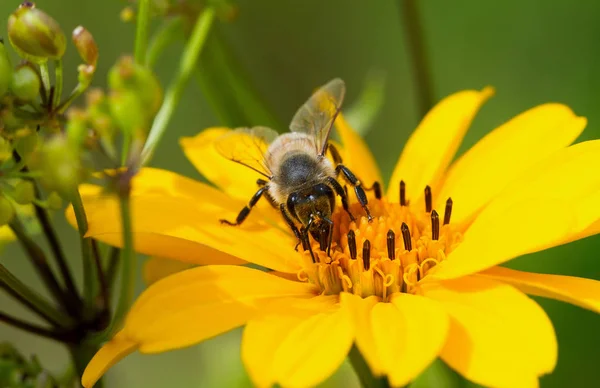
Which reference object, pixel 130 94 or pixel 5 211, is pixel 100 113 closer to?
pixel 130 94

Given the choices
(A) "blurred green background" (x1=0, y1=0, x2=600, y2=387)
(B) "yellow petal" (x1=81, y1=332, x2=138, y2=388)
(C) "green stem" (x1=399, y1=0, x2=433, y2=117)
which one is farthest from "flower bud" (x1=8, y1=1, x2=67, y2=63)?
(A) "blurred green background" (x1=0, y1=0, x2=600, y2=387)

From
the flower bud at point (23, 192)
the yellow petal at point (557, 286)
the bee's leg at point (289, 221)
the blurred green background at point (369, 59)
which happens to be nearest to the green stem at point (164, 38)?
the bee's leg at point (289, 221)

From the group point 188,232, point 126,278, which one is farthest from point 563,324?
point 126,278

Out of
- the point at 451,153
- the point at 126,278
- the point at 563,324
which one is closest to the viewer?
the point at 126,278

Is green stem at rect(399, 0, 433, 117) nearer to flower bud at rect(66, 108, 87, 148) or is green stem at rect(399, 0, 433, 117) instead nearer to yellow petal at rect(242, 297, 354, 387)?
yellow petal at rect(242, 297, 354, 387)

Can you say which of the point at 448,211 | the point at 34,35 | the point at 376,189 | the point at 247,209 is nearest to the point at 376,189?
the point at 376,189

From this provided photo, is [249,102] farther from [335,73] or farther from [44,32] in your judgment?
[335,73]
